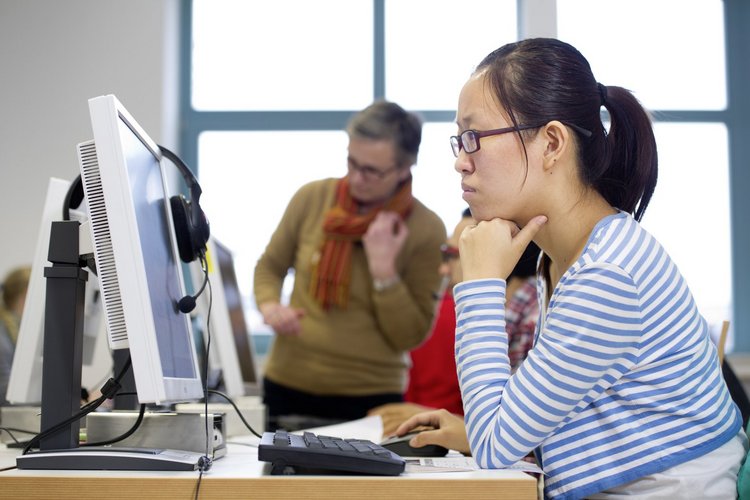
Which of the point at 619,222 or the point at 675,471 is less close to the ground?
the point at 619,222

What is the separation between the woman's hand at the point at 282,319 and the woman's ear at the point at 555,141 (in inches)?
55.1

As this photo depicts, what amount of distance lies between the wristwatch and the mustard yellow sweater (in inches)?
0.4

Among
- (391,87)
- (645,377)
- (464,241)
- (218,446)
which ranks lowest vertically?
(218,446)

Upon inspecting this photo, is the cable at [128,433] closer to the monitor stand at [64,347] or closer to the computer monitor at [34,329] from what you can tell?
the monitor stand at [64,347]

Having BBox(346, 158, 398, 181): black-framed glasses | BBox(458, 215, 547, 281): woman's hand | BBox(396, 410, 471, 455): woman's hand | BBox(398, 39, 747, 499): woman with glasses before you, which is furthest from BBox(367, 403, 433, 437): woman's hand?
BBox(346, 158, 398, 181): black-framed glasses

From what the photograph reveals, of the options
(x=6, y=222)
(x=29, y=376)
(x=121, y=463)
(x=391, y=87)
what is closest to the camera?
(x=121, y=463)

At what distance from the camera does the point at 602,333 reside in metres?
0.93

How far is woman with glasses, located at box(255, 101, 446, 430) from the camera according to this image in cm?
244

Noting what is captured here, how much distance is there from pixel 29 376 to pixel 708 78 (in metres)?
3.97

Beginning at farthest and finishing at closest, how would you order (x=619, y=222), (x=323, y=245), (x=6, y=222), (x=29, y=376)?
(x=6, y=222)
(x=323, y=245)
(x=29, y=376)
(x=619, y=222)

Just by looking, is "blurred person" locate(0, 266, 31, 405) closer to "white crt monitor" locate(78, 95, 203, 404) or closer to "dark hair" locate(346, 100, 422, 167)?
"dark hair" locate(346, 100, 422, 167)

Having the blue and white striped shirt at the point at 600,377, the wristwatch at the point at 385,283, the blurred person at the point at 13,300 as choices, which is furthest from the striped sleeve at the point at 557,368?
the blurred person at the point at 13,300

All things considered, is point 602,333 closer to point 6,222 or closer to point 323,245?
point 323,245

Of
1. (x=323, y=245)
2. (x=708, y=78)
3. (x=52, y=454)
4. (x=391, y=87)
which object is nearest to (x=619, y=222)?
(x=52, y=454)
